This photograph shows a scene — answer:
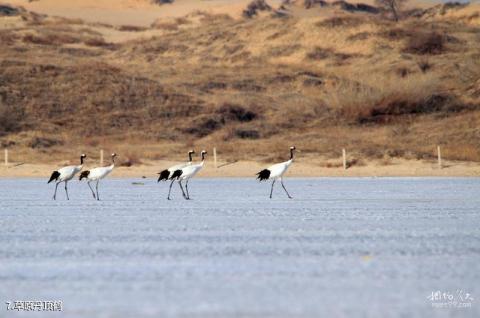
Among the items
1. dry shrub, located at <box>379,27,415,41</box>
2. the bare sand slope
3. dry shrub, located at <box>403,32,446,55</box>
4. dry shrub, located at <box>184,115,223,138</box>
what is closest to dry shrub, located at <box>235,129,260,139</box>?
dry shrub, located at <box>184,115,223,138</box>

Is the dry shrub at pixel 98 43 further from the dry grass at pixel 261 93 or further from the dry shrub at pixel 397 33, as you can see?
the dry shrub at pixel 397 33

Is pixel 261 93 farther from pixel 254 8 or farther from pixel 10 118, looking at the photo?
pixel 254 8

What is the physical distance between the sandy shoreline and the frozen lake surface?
13.2 m

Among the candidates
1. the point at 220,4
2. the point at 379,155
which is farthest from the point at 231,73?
the point at 220,4

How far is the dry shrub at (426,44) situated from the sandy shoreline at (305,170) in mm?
29797

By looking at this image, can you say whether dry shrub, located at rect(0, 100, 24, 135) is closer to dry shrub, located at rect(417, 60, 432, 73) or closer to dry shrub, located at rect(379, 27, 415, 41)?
dry shrub, located at rect(417, 60, 432, 73)

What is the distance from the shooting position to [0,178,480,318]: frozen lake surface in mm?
9359

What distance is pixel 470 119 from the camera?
4588 centimetres

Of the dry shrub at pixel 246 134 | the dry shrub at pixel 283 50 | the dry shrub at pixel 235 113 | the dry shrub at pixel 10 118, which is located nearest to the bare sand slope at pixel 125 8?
the dry shrub at pixel 283 50

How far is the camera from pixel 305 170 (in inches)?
1495

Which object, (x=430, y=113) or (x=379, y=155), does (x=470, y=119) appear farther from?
(x=379, y=155)

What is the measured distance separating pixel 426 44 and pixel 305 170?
32.2 m

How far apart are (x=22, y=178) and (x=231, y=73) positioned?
28.7 metres

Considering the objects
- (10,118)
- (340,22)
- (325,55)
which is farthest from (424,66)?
(10,118)
